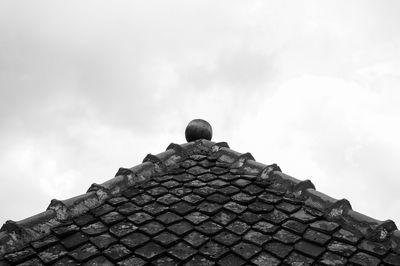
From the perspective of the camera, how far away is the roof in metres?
4.00

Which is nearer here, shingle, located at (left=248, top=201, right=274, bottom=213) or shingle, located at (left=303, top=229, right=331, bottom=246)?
shingle, located at (left=303, top=229, right=331, bottom=246)

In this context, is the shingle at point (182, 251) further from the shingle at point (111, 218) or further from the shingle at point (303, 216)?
the shingle at point (303, 216)

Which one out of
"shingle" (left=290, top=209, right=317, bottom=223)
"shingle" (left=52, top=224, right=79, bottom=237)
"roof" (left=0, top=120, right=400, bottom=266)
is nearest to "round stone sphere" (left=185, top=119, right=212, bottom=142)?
"roof" (left=0, top=120, right=400, bottom=266)

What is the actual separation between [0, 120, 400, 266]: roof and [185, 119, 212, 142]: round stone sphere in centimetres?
99

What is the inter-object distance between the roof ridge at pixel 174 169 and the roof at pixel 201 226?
12 millimetres

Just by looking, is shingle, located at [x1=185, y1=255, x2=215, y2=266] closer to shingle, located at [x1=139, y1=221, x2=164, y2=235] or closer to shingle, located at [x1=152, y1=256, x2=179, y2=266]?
shingle, located at [x1=152, y1=256, x2=179, y2=266]

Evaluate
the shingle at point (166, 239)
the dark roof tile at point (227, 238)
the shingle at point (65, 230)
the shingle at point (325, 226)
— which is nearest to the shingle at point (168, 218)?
the shingle at point (166, 239)

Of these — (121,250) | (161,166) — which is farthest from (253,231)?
(161,166)

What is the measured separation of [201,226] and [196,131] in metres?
2.28

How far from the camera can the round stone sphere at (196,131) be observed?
256 inches

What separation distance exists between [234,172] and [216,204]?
87 cm

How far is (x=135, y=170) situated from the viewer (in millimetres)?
5539

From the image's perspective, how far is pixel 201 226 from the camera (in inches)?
175

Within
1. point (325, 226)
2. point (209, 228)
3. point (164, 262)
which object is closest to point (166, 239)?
point (164, 262)
